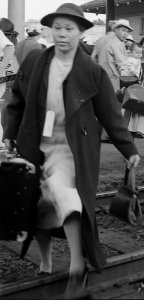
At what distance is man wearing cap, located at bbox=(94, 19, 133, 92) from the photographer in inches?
346

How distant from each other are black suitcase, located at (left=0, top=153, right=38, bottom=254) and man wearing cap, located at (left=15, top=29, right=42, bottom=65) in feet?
16.0

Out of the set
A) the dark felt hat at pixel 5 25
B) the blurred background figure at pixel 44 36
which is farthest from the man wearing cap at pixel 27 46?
the blurred background figure at pixel 44 36

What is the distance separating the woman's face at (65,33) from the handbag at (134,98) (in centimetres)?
354

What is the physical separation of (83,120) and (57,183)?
1.40ft

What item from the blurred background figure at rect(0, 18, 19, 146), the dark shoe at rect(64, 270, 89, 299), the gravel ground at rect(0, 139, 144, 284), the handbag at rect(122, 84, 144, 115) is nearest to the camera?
the dark shoe at rect(64, 270, 89, 299)

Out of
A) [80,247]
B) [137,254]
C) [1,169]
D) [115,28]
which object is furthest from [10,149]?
[115,28]

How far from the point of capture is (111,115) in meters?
3.73

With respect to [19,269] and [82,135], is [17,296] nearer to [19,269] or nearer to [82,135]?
[19,269]

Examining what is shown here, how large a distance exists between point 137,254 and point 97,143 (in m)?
1.30

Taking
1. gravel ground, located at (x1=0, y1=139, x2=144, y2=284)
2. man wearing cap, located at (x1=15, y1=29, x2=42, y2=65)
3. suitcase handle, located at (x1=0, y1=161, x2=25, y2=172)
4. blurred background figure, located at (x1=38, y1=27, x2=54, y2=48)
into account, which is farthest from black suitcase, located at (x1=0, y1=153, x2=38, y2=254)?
blurred background figure, located at (x1=38, y1=27, x2=54, y2=48)

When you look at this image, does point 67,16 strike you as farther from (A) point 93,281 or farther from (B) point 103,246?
(B) point 103,246

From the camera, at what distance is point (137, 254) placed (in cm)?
466

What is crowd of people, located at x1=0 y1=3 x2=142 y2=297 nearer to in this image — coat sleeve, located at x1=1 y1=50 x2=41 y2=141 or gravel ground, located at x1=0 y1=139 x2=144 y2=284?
coat sleeve, located at x1=1 y1=50 x2=41 y2=141

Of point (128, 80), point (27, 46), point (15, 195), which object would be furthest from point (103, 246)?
point (27, 46)
